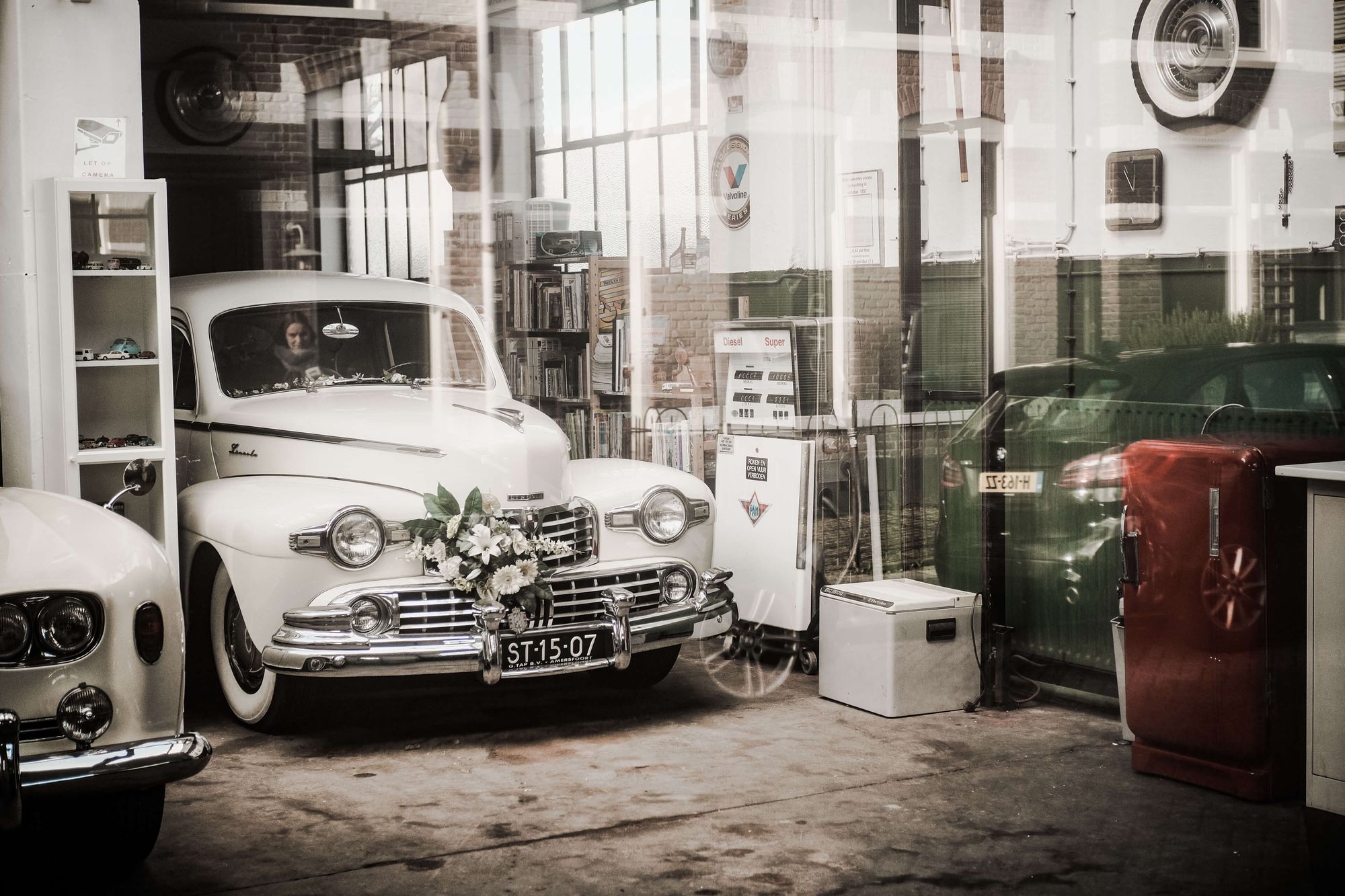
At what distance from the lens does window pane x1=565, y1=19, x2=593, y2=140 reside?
20.3ft

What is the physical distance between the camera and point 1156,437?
4145 mm

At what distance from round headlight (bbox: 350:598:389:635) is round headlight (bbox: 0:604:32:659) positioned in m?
1.36

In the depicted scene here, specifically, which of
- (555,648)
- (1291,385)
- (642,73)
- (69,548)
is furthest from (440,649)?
(642,73)

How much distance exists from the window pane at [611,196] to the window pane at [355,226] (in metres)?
1.34

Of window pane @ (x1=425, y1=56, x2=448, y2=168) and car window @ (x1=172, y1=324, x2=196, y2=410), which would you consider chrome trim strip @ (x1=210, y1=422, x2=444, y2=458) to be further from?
window pane @ (x1=425, y1=56, x2=448, y2=168)

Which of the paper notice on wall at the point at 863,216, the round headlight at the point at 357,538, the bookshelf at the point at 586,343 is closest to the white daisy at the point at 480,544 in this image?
the round headlight at the point at 357,538

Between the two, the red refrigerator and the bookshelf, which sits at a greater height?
the bookshelf

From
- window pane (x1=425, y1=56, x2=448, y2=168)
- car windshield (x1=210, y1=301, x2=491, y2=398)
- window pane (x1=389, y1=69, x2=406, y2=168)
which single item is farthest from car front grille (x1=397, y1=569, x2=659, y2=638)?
window pane (x1=425, y1=56, x2=448, y2=168)

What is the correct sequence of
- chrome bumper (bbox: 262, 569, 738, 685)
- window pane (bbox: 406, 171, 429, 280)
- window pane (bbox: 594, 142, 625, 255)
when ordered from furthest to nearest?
1. window pane (bbox: 406, 171, 429, 280)
2. window pane (bbox: 594, 142, 625, 255)
3. chrome bumper (bbox: 262, 569, 738, 685)

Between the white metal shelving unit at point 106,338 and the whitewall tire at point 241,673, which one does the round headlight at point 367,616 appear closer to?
the whitewall tire at point 241,673

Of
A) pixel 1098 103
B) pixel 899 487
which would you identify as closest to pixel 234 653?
pixel 899 487

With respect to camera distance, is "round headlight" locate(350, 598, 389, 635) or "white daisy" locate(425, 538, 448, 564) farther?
"white daisy" locate(425, 538, 448, 564)

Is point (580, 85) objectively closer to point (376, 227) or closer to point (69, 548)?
point (376, 227)

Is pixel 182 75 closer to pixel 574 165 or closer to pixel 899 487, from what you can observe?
pixel 574 165
